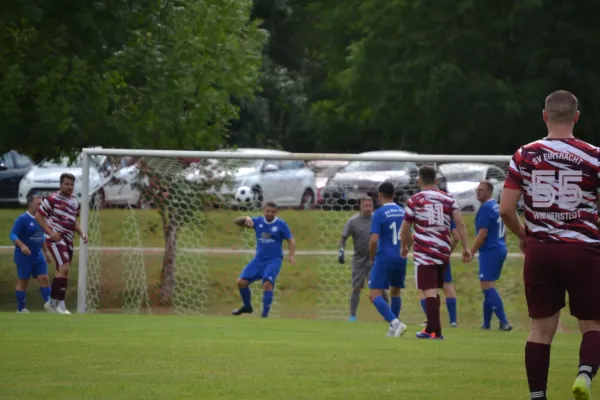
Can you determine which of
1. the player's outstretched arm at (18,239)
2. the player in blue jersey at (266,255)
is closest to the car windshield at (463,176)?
the player in blue jersey at (266,255)

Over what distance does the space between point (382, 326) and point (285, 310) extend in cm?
619

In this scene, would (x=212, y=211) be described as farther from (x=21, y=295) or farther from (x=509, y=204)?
(x=509, y=204)

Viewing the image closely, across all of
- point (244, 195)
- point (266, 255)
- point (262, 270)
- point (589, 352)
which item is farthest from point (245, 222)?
point (589, 352)

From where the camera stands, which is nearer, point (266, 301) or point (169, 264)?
A: point (266, 301)

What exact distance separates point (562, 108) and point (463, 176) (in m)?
14.3

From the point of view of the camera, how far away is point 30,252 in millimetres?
20781

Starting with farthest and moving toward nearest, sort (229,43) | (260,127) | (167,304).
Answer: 1. (260,127)
2. (229,43)
3. (167,304)

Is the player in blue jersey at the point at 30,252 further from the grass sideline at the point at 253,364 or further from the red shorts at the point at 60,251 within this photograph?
the grass sideline at the point at 253,364

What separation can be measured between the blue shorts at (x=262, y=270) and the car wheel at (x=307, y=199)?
7.82 feet

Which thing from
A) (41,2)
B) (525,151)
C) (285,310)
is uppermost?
(41,2)

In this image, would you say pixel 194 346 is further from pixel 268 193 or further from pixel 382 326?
pixel 268 193

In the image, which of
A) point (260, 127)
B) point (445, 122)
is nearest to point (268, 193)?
point (445, 122)

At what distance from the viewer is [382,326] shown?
702 inches

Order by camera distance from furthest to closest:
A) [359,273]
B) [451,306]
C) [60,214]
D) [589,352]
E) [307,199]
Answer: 1. [307,199]
2. [359,273]
3. [60,214]
4. [451,306]
5. [589,352]
